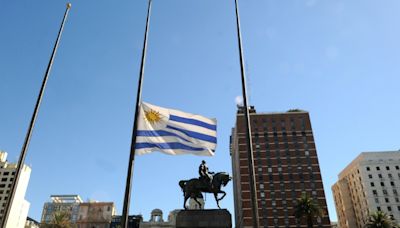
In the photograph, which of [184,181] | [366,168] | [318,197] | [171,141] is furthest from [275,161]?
[171,141]

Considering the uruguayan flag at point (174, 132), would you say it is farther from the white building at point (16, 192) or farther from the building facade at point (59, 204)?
the building facade at point (59, 204)

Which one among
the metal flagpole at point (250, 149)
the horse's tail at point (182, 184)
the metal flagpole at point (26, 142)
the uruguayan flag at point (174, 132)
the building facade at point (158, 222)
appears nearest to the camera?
the metal flagpole at point (250, 149)

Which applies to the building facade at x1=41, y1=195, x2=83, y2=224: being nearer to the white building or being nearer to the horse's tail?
the white building

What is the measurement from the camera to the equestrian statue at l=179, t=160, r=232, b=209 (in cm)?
2320

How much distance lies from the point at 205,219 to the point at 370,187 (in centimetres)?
11115

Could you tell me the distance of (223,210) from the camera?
70.5 ft

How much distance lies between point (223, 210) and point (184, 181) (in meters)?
3.83

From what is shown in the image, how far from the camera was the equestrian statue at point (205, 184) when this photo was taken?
2320 centimetres

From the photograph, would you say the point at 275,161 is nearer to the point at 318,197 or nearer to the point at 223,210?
the point at 318,197

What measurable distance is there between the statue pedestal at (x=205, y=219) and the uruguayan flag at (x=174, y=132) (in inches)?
228

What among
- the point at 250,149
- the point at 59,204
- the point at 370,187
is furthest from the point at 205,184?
the point at 59,204

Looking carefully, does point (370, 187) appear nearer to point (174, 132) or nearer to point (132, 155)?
point (174, 132)

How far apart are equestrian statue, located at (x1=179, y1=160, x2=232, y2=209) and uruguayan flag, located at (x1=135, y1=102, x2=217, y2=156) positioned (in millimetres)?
6344

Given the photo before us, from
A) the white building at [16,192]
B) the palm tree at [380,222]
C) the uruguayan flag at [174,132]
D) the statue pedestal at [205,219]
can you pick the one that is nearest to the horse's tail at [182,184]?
the statue pedestal at [205,219]
